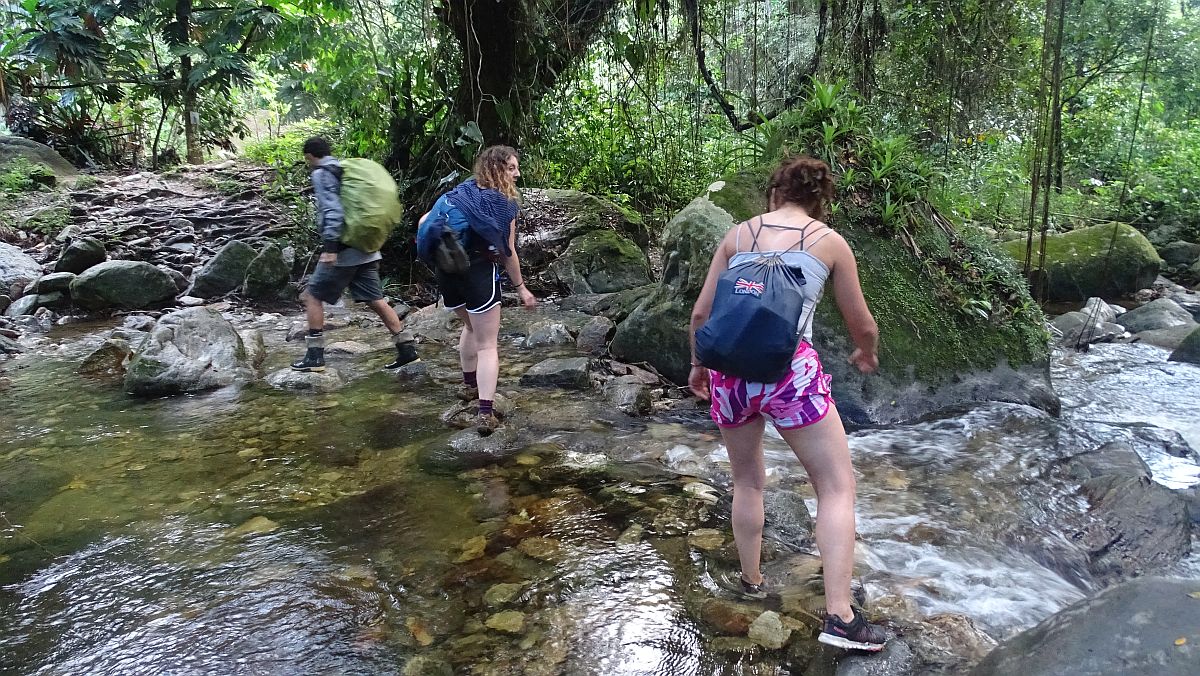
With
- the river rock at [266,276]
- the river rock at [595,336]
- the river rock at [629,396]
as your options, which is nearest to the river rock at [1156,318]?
the river rock at [595,336]

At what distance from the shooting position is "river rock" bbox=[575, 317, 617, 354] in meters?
7.11

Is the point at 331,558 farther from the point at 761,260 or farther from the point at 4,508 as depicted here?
the point at 761,260

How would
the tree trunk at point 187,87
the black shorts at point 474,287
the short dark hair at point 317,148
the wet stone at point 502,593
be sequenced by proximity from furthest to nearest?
the tree trunk at point 187,87 < the short dark hair at point 317,148 < the black shorts at point 474,287 < the wet stone at point 502,593

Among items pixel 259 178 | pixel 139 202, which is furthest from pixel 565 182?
pixel 139 202

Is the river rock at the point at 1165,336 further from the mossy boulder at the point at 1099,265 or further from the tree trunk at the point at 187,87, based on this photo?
the tree trunk at the point at 187,87

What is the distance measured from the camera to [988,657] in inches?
95.5

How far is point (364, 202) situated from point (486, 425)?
7.48 ft

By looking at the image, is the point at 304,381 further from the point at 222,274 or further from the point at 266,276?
the point at 222,274

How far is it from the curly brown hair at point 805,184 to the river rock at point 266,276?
27.1 ft

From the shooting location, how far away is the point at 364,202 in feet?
19.3

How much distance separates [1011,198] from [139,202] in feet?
48.4

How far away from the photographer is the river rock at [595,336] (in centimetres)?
711

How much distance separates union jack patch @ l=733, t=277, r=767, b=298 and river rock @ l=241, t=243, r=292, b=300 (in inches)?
329

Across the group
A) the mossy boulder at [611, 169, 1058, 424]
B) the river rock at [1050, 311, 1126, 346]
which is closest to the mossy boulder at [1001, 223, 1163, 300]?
the river rock at [1050, 311, 1126, 346]
